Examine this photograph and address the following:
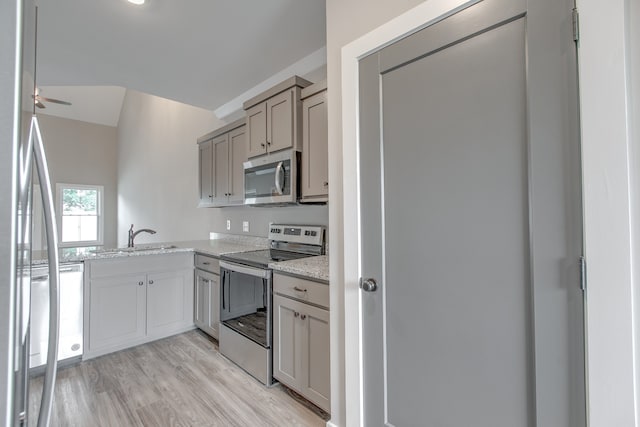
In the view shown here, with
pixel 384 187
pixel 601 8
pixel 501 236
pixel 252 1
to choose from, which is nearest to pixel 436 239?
pixel 501 236

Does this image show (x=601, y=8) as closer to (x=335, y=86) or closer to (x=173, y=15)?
(x=335, y=86)

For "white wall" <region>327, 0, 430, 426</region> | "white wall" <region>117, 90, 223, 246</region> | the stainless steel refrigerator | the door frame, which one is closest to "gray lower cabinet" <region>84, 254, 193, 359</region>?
"white wall" <region>117, 90, 223, 246</region>

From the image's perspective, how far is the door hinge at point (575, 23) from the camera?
855 mm

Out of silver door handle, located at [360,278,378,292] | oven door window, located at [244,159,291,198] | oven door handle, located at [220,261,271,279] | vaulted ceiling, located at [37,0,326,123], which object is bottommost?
oven door handle, located at [220,261,271,279]

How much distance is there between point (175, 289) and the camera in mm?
3047

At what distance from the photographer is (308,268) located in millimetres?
1885

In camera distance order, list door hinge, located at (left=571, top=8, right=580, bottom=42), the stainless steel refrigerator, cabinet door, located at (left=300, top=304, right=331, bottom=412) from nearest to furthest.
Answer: the stainless steel refrigerator
door hinge, located at (left=571, top=8, right=580, bottom=42)
cabinet door, located at (left=300, top=304, right=331, bottom=412)

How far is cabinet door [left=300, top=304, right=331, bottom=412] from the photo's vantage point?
5.73 feet

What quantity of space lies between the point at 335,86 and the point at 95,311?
2.73 metres

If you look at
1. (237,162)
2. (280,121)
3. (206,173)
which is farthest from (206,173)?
(280,121)

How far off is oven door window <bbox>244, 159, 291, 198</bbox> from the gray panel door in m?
1.06

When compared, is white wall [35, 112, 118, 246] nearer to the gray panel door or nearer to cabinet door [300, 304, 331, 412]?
cabinet door [300, 304, 331, 412]

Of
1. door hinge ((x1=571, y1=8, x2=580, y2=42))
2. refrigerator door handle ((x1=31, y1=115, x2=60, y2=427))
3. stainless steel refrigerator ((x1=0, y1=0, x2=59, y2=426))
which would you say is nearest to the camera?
stainless steel refrigerator ((x1=0, y1=0, x2=59, y2=426))

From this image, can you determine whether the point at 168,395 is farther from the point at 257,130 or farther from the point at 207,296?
the point at 257,130
